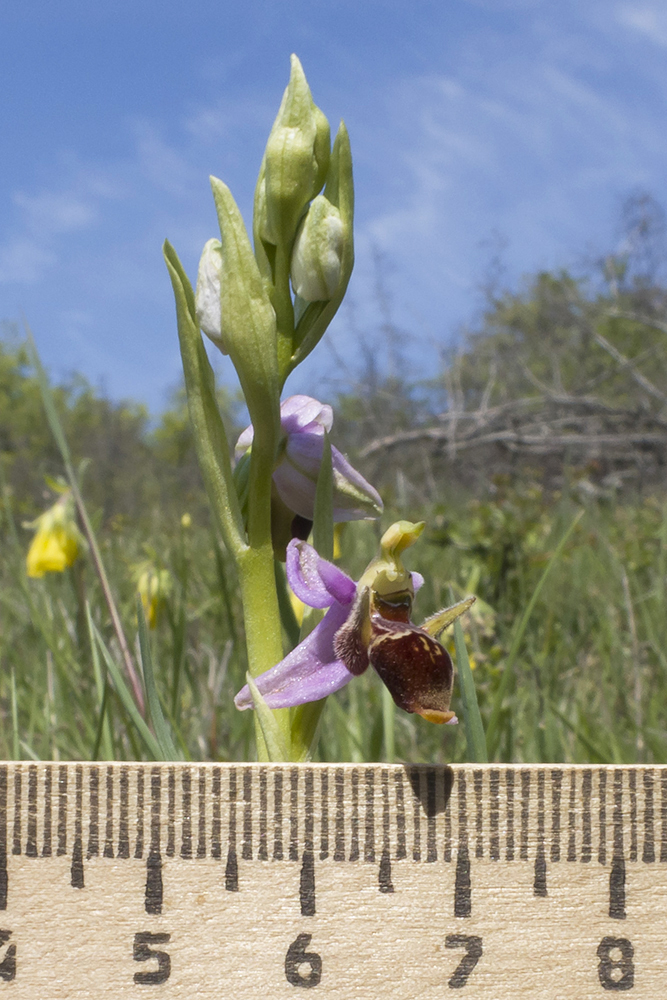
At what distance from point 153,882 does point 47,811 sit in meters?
0.13

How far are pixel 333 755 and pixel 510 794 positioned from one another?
0.72 m

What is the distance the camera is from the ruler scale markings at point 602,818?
0.85 m

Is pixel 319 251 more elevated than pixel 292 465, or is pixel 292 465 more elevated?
pixel 319 251

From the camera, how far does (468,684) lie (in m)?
0.95

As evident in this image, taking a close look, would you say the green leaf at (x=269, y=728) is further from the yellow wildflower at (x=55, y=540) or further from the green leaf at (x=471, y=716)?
the yellow wildflower at (x=55, y=540)

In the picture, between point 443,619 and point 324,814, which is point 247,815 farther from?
point 443,619

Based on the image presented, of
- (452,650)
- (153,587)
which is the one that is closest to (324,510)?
(452,650)

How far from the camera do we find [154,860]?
33.5 inches

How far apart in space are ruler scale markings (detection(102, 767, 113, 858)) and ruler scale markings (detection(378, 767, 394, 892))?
0.87 feet

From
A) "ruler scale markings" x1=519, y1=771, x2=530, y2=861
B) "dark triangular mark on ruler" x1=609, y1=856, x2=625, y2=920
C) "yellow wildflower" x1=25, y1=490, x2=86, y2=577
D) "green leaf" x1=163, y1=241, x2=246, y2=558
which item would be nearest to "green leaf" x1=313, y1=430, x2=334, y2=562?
"green leaf" x1=163, y1=241, x2=246, y2=558

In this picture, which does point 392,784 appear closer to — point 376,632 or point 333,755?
point 376,632

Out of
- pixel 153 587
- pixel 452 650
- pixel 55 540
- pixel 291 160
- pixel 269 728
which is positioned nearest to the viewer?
pixel 269 728

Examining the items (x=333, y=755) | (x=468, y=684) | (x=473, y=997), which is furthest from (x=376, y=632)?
(x=333, y=755)

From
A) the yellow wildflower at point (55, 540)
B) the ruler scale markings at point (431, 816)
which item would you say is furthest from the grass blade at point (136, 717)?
the yellow wildflower at point (55, 540)
